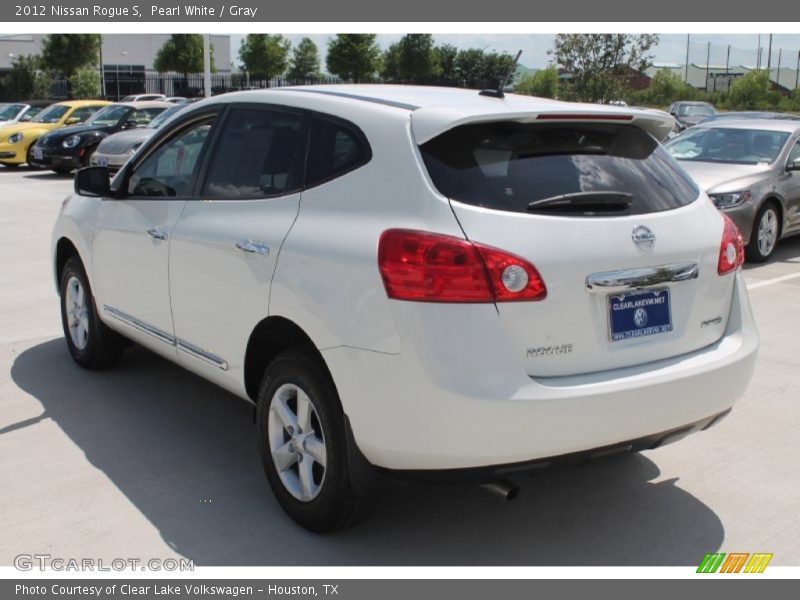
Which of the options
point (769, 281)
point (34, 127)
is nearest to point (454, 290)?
point (769, 281)

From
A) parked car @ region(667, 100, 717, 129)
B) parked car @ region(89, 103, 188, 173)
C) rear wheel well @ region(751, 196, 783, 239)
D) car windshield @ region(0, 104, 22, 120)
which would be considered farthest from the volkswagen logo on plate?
parked car @ region(667, 100, 717, 129)

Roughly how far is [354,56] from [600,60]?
28.8 m

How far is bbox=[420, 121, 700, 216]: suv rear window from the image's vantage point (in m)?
3.46

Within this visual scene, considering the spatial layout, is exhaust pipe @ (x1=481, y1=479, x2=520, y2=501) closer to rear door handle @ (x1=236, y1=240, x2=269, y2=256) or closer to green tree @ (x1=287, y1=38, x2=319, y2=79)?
rear door handle @ (x1=236, y1=240, x2=269, y2=256)

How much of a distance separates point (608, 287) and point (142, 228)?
2662 mm

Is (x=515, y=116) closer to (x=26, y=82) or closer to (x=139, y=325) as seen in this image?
(x=139, y=325)

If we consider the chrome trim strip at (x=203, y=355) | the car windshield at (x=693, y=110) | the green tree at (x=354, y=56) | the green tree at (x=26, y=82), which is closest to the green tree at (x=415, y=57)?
the green tree at (x=354, y=56)

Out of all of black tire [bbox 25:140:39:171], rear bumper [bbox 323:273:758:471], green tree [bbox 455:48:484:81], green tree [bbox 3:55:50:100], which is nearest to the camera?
rear bumper [bbox 323:273:758:471]

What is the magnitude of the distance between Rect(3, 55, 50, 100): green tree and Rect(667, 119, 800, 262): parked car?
144 ft

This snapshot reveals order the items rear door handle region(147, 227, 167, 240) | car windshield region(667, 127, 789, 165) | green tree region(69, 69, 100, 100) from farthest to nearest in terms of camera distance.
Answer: green tree region(69, 69, 100, 100)
car windshield region(667, 127, 789, 165)
rear door handle region(147, 227, 167, 240)

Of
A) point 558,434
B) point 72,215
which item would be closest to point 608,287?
point 558,434

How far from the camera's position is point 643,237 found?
3.60m

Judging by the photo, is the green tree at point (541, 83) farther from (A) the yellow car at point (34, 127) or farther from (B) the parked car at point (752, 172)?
(B) the parked car at point (752, 172)
